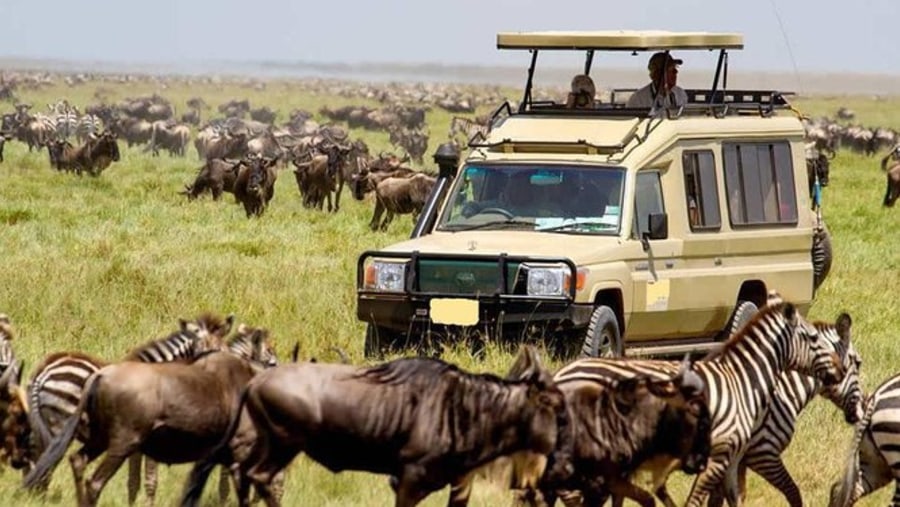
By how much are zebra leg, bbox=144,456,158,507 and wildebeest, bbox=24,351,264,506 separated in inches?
21.4

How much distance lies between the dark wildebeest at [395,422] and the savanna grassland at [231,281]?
1.05 feet

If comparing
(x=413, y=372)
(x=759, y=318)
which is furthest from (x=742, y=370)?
(x=413, y=372)

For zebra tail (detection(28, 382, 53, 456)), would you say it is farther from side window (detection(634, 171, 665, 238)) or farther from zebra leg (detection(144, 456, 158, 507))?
side window (detection(634, 171, 665, 238))

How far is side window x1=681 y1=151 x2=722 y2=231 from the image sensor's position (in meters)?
14.1

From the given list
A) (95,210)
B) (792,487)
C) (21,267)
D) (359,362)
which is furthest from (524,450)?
(95,210)

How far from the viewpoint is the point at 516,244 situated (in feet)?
42.9

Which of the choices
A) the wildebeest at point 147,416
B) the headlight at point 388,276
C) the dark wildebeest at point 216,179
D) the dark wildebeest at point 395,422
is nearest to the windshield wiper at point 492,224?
the headlight at point 388,276

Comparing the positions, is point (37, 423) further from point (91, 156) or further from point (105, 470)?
point (91, 156)

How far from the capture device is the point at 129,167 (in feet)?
125

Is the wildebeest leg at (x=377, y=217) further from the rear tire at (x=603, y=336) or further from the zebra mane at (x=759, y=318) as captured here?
the zebra mane at (x=759, y=318)

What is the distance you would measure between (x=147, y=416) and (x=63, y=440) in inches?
14.4

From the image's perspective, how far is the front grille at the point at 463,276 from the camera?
12719 millimetres

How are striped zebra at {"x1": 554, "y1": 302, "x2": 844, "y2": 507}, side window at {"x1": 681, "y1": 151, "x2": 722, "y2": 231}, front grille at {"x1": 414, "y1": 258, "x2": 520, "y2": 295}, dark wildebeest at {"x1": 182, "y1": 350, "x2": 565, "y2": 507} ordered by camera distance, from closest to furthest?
dark wildebeest at {"x1": 182, "y1": 350, "x2": 565, "y2": 507} → striped zebra at {"x1": 554, "y1": 302, "x2": 844, "y2": 507} → front grille at {"x1": 414, "y1": 258, "x2": 520, "y2": 295} → side window at {"x1": 681, "y1": 151, "x2": 722, "y2": 231}

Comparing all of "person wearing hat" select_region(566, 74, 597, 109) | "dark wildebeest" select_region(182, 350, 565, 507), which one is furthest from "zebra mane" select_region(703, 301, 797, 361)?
"person wearing hat" select_region(566, 74, 597, 109)
